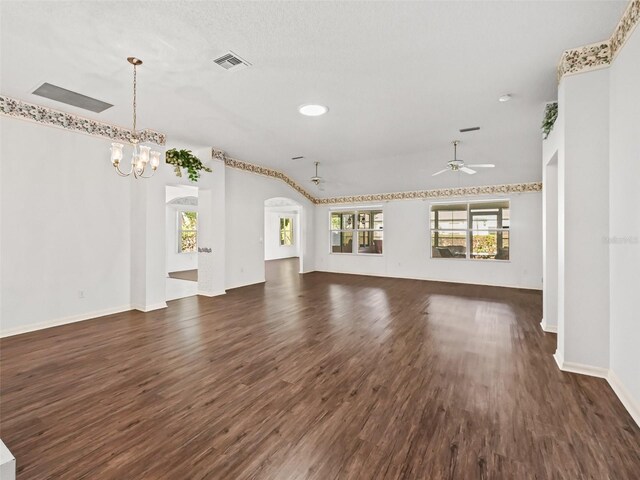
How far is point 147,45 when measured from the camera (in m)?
2.63

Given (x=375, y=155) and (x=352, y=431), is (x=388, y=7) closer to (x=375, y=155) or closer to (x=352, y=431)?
(x=352, y=431)

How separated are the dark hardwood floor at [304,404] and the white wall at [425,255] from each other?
3.53m

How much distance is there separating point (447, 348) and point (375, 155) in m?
4.27

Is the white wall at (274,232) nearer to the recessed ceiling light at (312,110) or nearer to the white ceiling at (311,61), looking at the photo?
the white ceiling at (311,61)

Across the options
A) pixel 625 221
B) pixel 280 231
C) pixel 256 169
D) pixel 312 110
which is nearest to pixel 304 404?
pixel 625 221

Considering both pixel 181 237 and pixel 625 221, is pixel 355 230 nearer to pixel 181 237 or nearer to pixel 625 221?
pixel 181 237

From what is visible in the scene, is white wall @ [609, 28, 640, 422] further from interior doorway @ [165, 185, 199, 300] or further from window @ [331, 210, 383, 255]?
interior doorway @ [165, 185, 199, 300]

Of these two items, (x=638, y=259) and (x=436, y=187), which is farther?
(x=436, y=187)

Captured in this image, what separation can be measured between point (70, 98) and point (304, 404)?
14.9 ft

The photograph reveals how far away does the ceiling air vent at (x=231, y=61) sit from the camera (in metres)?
2.79

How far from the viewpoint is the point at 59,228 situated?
4242 millimetres

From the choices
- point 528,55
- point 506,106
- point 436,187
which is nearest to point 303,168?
point 436,187

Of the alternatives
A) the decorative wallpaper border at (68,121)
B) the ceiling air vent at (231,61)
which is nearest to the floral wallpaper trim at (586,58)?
the ceiling air vent at (231,61)

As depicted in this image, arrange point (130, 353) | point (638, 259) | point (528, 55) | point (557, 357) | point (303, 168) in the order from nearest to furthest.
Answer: point (638, 259), point (528, 55), point (557, 357), point (130, 353), point (303, 168)
